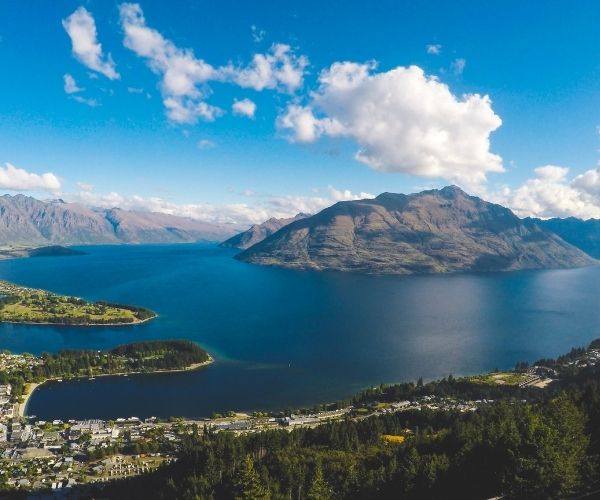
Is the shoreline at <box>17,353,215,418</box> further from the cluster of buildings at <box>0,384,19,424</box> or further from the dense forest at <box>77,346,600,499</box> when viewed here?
the dense forest at <box>77,346,600,499</box>

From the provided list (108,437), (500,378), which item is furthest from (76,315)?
(500,378)

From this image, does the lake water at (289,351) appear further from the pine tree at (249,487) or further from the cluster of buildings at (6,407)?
the pine tree at (249,487)

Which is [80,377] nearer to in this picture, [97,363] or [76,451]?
[97,363]

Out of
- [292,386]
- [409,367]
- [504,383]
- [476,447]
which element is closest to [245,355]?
[292,386]

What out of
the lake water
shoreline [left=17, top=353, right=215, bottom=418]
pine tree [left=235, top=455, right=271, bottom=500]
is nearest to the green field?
the lake water

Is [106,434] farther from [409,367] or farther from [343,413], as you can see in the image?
[409,367]

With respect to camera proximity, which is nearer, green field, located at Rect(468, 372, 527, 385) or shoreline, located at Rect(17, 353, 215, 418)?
shoreline, located at Rect(17, 353, 215, 418)
